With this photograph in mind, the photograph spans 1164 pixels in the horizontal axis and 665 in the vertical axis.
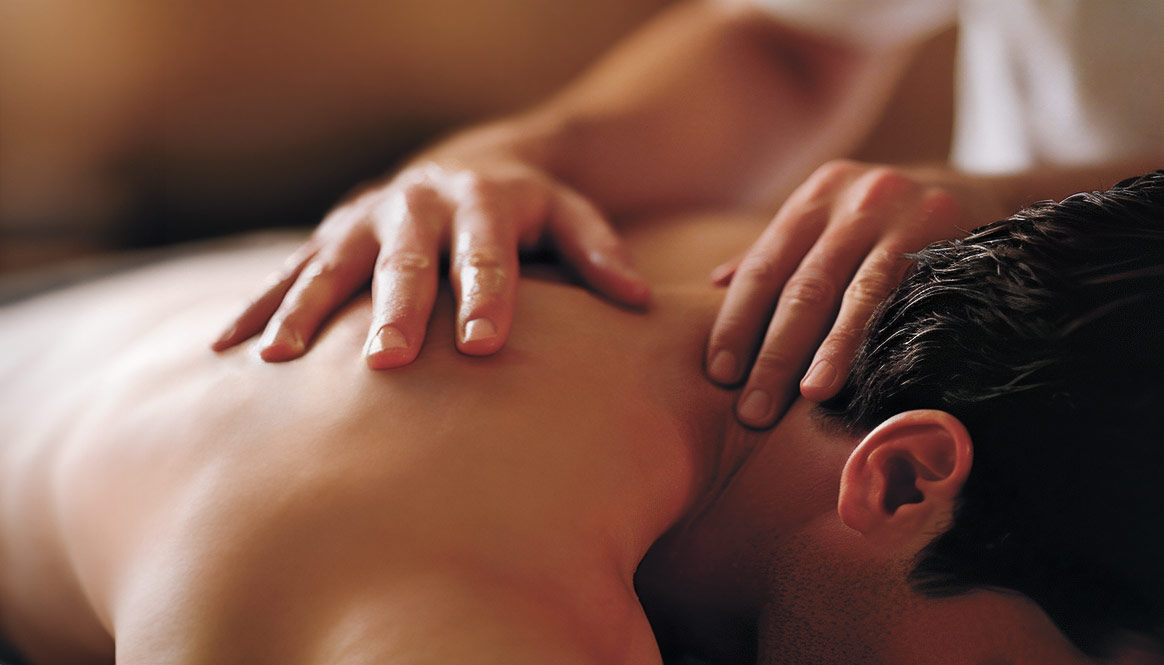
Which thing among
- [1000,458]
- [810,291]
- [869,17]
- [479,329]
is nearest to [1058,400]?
[1000,458]

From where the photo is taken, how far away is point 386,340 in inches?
21.0

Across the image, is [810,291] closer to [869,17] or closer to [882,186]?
[882,186]

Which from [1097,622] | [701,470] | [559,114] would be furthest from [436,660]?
[559,114]

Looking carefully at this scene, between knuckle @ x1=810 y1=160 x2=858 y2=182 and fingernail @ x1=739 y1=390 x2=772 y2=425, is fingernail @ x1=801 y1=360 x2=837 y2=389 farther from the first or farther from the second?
knuckle @ x1=810 y1=160 x2=858 y2=182

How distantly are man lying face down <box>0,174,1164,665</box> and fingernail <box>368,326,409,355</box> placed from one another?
0.02 metres

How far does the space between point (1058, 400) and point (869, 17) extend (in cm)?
69

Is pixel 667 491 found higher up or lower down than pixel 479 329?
lower down

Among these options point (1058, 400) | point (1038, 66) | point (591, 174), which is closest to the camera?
point (1058, 400)

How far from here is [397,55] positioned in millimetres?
1668

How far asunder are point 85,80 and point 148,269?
2.02 ft

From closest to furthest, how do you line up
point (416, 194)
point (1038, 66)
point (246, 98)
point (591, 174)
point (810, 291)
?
1. point (810, 291)
2. point (416, 194)
3. point (1038, 66)
4. point (591, 174)
5. point (246, 98)

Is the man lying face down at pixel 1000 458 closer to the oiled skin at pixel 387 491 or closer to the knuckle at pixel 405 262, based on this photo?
the oiled skin at pixel 387 491

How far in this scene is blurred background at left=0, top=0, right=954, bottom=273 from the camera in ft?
4.84

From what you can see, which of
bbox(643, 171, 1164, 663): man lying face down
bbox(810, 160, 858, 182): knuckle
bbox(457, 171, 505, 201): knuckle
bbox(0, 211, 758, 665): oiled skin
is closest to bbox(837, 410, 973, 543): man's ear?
bbox(643, 171, 1164, 663): man lying face down
